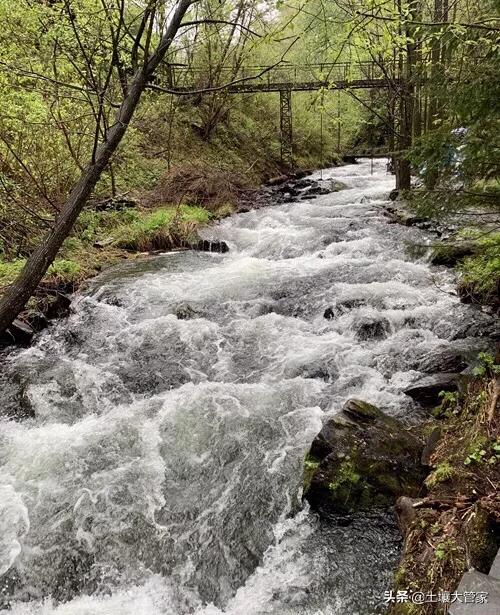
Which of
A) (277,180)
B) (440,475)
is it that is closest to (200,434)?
(440,475)

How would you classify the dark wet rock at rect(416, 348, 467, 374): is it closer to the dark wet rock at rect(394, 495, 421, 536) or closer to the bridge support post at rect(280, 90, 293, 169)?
the dark wet rock at rect(394, 495, 421, 536)

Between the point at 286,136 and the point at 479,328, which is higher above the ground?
the point at 286,136

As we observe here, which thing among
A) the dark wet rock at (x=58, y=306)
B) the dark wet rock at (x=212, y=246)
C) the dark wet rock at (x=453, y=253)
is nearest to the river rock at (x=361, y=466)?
the dark wet rock at (x=453, y=253)

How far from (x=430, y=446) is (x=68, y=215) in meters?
4.13

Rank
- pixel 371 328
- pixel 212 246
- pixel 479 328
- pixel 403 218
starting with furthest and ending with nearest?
pixel 403 218, pixel 212 246, pixel 371 328, pixel 479 328

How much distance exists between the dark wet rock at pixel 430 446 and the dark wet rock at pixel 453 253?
4.59m

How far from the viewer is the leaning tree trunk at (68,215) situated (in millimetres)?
4293

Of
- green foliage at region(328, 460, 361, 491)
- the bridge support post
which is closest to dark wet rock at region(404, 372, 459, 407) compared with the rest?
green foliage at region(328, 460, 361, 491)

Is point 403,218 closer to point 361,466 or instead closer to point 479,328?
point 479,328

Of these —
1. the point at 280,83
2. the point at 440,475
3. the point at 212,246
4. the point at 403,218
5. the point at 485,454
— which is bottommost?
the point at 440,475

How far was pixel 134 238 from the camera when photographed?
12.1m

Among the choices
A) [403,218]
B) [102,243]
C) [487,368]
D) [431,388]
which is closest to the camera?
[487,368]

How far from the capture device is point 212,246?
487 inches

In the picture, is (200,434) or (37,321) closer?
(200,434)
